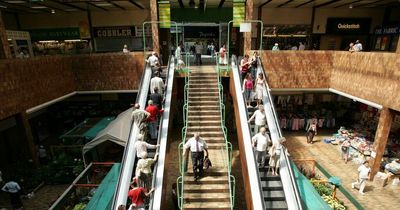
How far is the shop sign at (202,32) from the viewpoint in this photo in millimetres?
17359

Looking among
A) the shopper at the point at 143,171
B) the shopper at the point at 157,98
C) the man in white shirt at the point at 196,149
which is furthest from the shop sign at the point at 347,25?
the shopper at the point at 143,171

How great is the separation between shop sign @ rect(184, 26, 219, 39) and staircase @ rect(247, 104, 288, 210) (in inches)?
465

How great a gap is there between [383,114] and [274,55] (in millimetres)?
5362

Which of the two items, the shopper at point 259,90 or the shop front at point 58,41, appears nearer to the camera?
the shopper at point 259,90

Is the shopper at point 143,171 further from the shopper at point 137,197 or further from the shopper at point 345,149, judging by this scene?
the shopper at point 345,149

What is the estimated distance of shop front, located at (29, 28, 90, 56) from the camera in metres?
19.8

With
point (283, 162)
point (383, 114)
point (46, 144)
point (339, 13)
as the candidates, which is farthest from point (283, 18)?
point (46, 144)

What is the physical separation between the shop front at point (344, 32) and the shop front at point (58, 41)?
1833 cm

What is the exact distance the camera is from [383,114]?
10.6 metres

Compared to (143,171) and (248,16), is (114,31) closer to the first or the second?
(248,16)

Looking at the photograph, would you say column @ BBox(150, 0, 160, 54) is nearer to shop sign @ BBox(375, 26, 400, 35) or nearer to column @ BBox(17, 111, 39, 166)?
column @ BBox(17, 111, 39, 166)

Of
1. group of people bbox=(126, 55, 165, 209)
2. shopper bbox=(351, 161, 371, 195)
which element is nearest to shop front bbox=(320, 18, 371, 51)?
shopper bbox=(351, 161, 371, 195)

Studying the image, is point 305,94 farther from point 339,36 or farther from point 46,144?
point 46,144

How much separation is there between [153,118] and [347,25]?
59.1 feet
